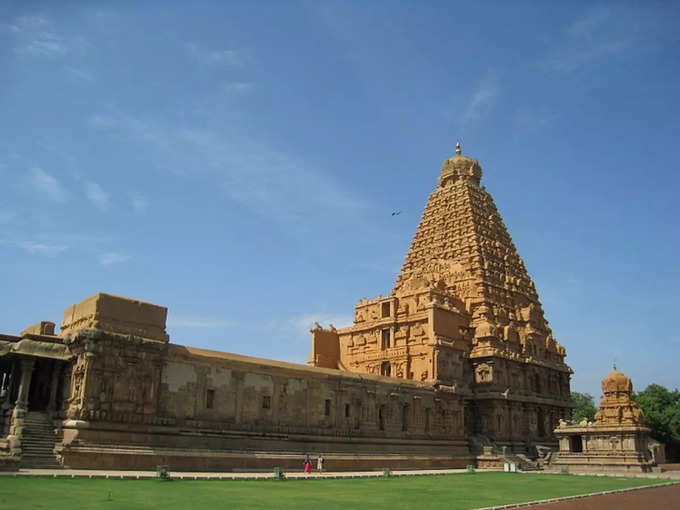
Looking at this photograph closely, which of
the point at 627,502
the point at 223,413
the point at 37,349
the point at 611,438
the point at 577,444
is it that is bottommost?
the point at 627,502

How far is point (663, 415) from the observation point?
74062 mm

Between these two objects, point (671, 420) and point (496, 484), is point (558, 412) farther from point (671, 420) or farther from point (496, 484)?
point (496, 484)

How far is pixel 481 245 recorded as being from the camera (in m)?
67.7

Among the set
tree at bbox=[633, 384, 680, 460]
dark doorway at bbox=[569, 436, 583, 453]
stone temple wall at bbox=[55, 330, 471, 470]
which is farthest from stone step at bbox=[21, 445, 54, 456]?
tree at bbox=[633, 384, 680, 460]

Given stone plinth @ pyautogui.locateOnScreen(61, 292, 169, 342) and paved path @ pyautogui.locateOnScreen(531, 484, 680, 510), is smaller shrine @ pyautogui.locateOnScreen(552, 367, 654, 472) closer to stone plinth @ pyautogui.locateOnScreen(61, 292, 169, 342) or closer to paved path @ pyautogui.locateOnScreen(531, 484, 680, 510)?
paved path @ pyautogui.locateOnScreen(531, 484, 680, 510)

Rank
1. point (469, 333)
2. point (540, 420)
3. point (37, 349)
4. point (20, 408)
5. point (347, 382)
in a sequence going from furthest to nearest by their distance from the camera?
point (540, 420)
point (469, 333)
point (347, 382)
point (37, 349)
point (20, 408)

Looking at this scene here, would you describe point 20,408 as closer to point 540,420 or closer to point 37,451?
point 37,451

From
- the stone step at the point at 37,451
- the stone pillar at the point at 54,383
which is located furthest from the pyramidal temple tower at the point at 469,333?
the stone step at the point at 37,451

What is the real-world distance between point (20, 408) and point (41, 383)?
13.6 ft

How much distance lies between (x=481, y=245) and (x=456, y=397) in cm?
1895

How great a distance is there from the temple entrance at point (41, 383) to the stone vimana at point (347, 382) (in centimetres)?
7

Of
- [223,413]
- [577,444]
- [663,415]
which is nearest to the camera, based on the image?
[223,413]

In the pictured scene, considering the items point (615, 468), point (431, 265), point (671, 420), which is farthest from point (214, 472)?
point (671, 420)

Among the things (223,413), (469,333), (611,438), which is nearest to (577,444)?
(611,438)
